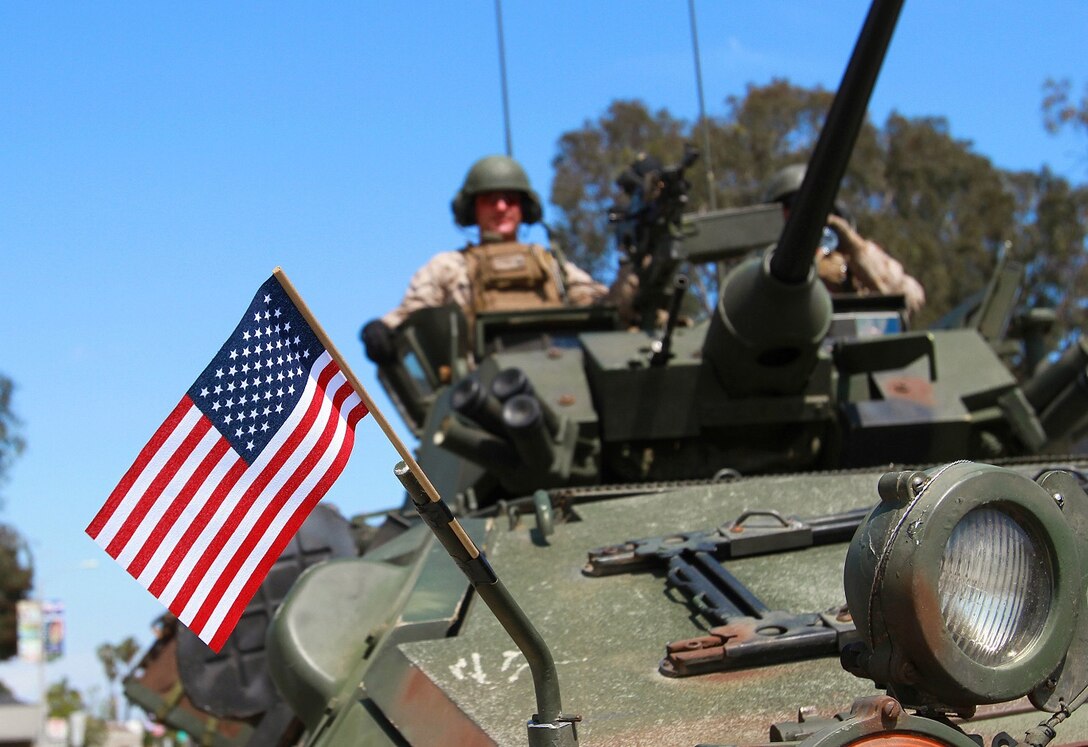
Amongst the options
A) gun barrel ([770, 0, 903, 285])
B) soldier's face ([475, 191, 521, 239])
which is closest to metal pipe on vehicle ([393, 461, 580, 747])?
gun barrel ([770, 0, 903, 285])

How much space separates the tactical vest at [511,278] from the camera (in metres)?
8.89

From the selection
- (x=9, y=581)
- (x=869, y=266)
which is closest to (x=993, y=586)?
(x=869, y=266)

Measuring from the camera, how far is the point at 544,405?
6.08 m

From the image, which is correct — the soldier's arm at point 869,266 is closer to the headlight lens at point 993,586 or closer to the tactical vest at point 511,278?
the tactical vest at point 511,278

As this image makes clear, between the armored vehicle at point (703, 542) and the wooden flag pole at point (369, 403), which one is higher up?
the wooden flag pole at point (369, 403)

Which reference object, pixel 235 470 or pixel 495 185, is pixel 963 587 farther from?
pixel 495 185

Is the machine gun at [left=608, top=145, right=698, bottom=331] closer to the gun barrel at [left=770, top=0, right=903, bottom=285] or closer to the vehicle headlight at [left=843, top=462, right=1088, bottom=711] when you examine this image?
the gun barrel at [left=770, top=0, right=903, bottom=285]

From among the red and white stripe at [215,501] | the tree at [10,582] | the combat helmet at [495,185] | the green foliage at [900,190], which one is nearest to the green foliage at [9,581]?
the tree at [10,582]

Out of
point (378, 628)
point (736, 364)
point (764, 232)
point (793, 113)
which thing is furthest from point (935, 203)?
point (378, 628)

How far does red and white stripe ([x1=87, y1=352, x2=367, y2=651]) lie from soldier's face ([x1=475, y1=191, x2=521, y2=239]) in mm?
6488

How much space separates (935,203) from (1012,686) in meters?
30.0

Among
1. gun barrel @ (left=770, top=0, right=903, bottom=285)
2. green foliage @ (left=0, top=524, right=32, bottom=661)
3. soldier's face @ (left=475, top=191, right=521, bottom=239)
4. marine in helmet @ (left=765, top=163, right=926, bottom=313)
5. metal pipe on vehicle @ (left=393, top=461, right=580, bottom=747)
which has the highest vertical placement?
gun barrel @ (left=770, top=0, right=903, bottom=285)

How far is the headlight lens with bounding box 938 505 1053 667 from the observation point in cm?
276

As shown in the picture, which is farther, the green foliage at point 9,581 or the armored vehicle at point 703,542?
the green foliage at point 9,581
